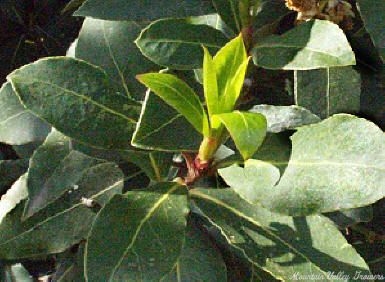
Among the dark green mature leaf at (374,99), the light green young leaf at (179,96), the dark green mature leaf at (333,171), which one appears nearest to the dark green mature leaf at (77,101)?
the light green young leaf at (179,96)

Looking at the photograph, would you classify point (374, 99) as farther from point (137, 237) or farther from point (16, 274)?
point (16, 274)

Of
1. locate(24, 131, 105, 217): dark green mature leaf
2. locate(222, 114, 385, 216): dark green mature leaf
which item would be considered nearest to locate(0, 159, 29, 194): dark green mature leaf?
locate(24, 131, 105, 217): dark green mature leaf

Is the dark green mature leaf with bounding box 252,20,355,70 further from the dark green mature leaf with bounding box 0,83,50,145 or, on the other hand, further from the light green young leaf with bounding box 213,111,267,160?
the dark green mature leaf with bounding box 0,83,50,145

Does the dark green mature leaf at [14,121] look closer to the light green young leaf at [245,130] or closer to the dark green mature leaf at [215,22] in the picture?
the dark green mature leaf at [215,22]

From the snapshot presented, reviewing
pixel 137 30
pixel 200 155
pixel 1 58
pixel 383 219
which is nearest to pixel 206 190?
pixel 200 155

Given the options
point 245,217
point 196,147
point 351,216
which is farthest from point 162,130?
point 351,216
